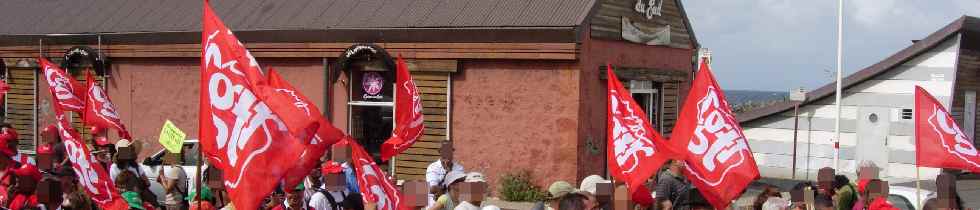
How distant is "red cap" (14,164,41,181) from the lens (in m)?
8.10

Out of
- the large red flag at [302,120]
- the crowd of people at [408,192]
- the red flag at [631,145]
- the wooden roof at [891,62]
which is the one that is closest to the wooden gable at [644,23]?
the wooden roof at [891,62]

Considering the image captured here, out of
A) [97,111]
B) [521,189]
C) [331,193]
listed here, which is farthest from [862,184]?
[97,111]

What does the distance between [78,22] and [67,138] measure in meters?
12.8

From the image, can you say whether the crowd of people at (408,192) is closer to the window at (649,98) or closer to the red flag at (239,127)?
the red flag at (239,127)

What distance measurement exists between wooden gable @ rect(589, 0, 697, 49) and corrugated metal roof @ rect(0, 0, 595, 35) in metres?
0.60

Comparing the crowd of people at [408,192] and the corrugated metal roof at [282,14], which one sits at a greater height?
the corrugated metal roof at [282,14]

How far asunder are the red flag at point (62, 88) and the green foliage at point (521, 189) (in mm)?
5989

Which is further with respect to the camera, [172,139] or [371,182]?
[172,139]

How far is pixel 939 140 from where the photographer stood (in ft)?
28.1

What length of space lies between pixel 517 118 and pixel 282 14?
479cm

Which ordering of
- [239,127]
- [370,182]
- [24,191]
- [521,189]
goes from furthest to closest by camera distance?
[521,189] → [24,191] → [370,182] → [239,127]

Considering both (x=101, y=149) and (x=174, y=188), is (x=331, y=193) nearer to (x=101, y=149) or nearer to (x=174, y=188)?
(x=174, y=188)

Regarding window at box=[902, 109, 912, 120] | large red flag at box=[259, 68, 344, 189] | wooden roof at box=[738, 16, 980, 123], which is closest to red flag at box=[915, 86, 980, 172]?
large red flag at box=[259, 68, 344, 189]

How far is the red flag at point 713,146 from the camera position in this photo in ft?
25.7
